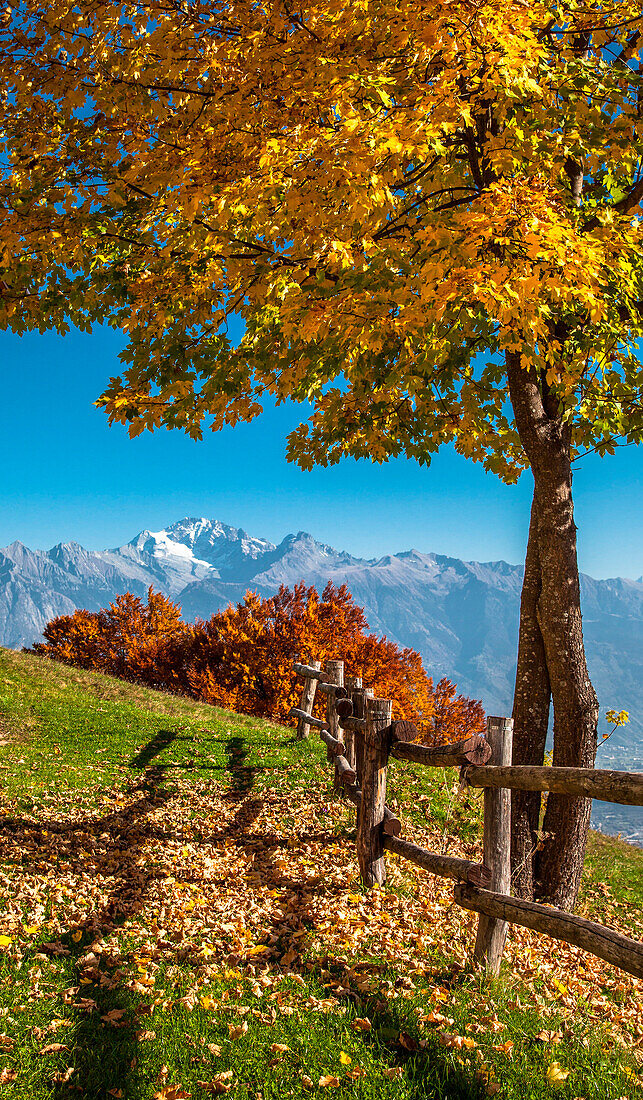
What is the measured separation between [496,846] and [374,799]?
1501 millimetres

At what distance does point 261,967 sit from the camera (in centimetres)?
514

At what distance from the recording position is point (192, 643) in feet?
86.1

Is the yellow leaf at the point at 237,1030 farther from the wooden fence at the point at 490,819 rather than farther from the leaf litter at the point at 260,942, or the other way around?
the wooden fence at the point at 490,819

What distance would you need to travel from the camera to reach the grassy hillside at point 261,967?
395 cm

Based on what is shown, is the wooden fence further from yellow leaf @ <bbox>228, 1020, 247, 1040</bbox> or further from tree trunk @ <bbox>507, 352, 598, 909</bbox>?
yellow leaf @ <bbox>228, 1020, 247, 1040</bbox>

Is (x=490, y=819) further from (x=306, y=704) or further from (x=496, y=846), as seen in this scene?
(x=306, y=704)

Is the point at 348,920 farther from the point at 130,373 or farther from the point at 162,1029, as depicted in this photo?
the point at 130,373

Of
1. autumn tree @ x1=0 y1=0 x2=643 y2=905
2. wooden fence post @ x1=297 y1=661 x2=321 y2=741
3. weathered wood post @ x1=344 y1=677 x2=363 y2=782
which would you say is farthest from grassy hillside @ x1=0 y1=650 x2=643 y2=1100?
wooden fence post @ x1=297 y1=661 x2=321 y2=741

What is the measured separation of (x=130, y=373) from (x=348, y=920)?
6201 millimetres

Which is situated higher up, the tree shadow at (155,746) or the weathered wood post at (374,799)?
the weathered wood post at (374,799)

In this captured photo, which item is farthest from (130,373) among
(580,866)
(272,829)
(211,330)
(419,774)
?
(419,774)

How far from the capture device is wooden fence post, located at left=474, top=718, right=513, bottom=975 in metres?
5.39

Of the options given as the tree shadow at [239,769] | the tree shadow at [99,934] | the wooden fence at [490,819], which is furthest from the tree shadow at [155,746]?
the wooden fence at [490,819]

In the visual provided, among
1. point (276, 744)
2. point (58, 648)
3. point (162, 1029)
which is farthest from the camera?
point (58, 648)
